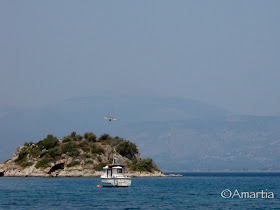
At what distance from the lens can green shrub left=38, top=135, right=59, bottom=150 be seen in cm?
17788

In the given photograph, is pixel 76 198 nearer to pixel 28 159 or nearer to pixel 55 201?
pixel 55 201

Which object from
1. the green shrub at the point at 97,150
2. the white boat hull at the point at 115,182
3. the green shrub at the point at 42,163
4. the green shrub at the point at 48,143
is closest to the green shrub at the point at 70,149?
the green shrub at the point at 48,143

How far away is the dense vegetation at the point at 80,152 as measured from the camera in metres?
171

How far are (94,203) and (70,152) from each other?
101m

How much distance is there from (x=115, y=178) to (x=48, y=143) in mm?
73117

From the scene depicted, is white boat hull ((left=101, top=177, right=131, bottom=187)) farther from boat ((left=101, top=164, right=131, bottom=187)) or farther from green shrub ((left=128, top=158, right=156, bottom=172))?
green shrub ((left=128, top=158, right=156, bottom=172))

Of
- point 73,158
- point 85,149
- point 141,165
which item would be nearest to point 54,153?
point 73,158

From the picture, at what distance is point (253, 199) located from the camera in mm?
79688

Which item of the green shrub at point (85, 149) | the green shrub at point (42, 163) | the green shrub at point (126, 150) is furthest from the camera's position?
the green shrub at point (126, 150)

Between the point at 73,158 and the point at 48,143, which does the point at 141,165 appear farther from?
the point at 48,143

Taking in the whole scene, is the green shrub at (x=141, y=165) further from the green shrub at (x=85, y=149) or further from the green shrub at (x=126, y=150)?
the green shrub at (x=85, y=149)

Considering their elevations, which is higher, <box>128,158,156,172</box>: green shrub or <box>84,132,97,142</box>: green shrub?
<box>84,132,97,142</box>: green shrub

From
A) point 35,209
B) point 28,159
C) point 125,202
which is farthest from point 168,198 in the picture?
point 28,159

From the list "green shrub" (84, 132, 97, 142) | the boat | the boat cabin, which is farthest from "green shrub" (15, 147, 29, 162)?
the boat
